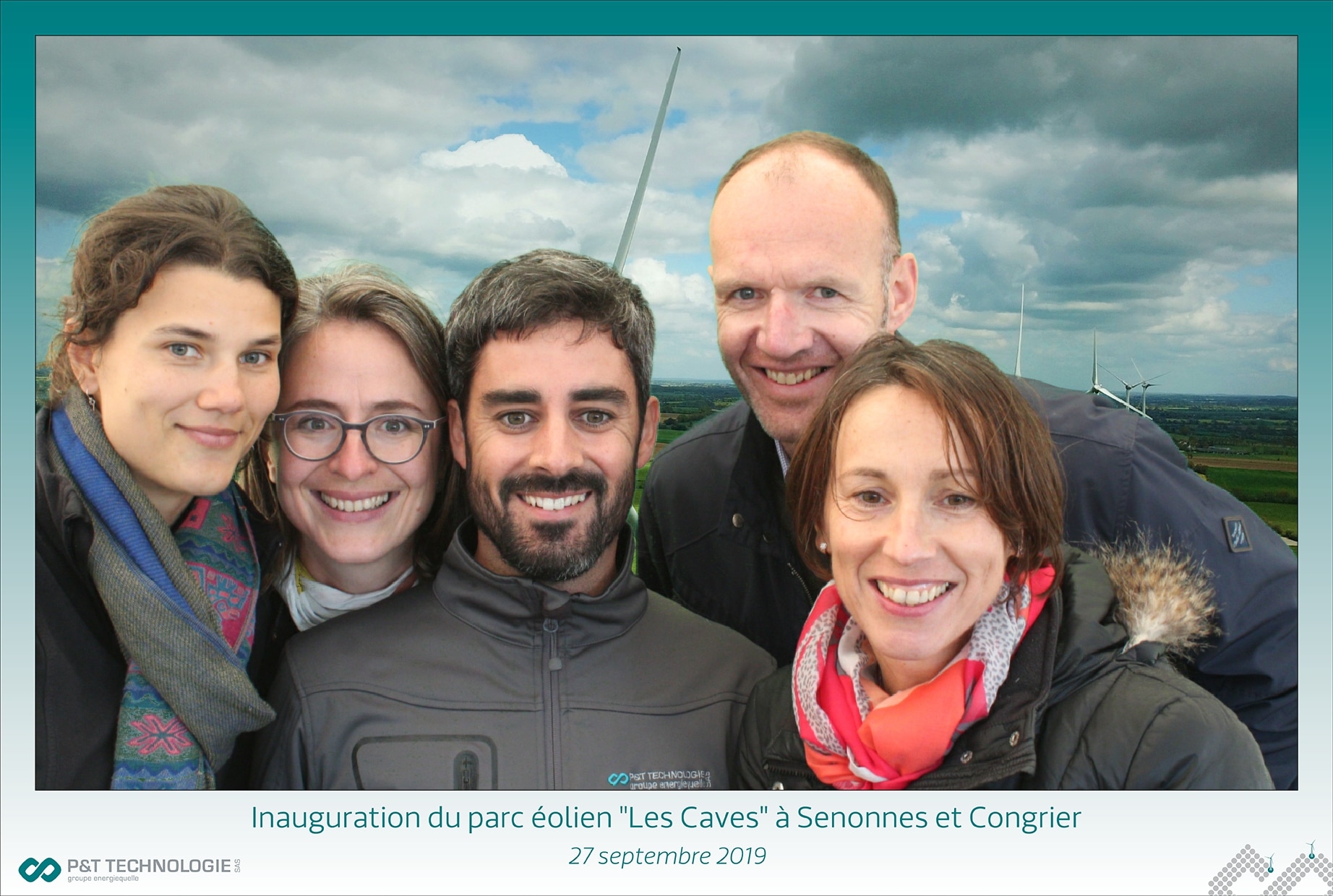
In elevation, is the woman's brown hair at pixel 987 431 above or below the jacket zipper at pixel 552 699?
above

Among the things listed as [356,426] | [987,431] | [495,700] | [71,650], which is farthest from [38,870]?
[987,431]

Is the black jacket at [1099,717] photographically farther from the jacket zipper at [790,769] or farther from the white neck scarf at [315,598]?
the white neck scarf at [315,598]

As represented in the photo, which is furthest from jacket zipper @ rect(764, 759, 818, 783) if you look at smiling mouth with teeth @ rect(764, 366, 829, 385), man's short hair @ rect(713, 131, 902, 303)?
man's short hair @ rect(713, 131, 902, 303)

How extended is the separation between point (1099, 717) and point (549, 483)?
6.07 ft

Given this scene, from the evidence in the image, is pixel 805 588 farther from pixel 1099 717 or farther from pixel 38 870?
pixel 38 870

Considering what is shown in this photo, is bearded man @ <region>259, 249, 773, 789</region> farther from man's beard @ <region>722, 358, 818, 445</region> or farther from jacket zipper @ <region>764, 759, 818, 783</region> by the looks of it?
man's beard @ <region>722, 358, 818, 445</region>

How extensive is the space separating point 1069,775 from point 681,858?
1.76m

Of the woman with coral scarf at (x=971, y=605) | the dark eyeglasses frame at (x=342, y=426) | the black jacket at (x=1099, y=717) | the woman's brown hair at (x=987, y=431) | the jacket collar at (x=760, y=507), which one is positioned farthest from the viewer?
the jacket collar at (x=760, y=507)

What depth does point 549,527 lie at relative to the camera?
3.34 meters

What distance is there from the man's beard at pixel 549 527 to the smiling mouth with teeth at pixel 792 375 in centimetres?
87

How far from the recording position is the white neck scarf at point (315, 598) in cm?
360

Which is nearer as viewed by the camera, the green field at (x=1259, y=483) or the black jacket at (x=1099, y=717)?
the black jacket at (x=1099, y=717)

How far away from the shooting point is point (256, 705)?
327 centimetres

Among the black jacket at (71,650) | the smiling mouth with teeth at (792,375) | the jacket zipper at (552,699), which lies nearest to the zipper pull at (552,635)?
the jacket zipper at (552,699)
